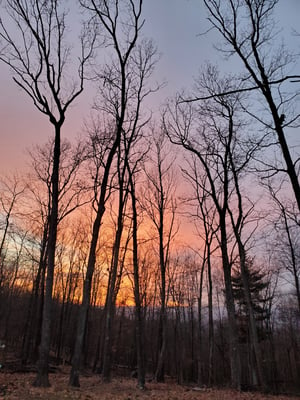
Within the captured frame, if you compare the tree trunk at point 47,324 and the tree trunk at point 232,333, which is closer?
the tree trunk at point 47,324

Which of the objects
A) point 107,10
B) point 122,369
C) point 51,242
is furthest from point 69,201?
point 122,369

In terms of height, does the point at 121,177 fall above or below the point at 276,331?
above

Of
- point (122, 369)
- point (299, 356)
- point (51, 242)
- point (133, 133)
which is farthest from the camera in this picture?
point (299, 356)

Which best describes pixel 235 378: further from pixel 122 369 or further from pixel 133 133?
pixel 122 369

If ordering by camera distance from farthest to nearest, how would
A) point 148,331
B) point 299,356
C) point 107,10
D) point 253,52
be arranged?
Result: 1. point 148,331
2. point 299,356
3. point 107,10
4. point 253,52

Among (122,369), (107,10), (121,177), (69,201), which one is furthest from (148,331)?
(107,10)

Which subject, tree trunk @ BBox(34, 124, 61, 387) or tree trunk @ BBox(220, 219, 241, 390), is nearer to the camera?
tree trunk @ BBox(34, 124, 61, 387)

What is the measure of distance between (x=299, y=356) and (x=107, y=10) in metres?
40.8

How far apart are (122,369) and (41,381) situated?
29139 mm

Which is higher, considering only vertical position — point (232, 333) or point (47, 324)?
point (232, 333)

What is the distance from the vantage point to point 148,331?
152ft

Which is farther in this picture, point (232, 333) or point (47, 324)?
point (232, 333)

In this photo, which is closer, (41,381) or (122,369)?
(41,381)

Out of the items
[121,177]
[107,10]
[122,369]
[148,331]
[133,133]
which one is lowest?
[122,369]
